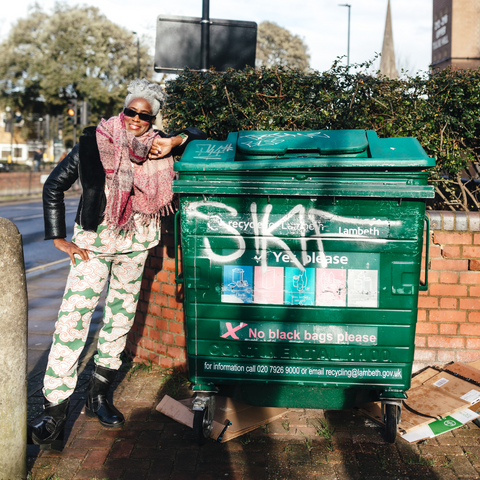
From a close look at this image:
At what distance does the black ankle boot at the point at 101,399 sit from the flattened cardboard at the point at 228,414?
0.96 ft

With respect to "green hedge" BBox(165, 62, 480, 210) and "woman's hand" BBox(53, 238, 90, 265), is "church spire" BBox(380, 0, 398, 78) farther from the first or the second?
"woman's hand" BBox(53, 238, 90, 265)

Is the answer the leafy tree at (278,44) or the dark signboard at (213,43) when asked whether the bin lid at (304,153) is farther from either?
the leafy tree at (278,44)

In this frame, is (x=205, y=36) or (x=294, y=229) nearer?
(x=294, y=229)

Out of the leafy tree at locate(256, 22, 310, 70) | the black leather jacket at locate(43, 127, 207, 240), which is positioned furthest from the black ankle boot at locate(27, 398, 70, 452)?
the leafy tree at locate(256, 22, 310, 70)

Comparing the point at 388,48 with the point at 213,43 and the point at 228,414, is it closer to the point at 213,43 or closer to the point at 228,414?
the point at 213,43

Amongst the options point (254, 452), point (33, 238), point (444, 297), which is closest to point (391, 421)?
point (254, 452)

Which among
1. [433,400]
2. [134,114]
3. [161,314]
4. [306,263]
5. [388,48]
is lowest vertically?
[433,400]

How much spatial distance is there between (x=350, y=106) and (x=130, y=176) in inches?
86.0

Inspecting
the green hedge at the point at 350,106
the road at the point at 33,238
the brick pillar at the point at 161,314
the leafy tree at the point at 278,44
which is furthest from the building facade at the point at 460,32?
the leafy tree at the point at 278,44

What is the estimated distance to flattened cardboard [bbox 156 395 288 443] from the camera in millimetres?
3025

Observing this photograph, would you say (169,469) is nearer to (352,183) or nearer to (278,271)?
(278,271)

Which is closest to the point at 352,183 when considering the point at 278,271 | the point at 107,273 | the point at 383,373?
the point at 278,271

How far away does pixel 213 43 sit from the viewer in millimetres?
5211

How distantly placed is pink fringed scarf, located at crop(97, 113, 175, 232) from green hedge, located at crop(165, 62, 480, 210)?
4.66 ft
